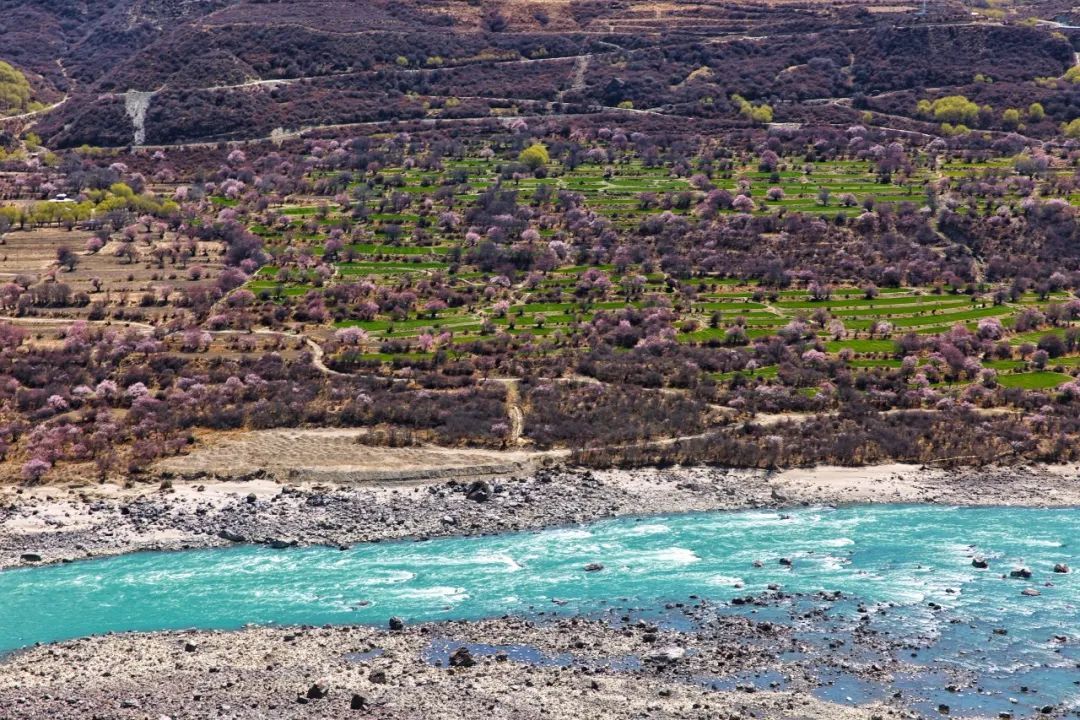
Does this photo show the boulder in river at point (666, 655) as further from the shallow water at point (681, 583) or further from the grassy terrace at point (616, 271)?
the grassy terrace at point (616, 271)

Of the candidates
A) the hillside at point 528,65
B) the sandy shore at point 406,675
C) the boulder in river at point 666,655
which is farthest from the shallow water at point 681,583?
the hillside at point 528,65

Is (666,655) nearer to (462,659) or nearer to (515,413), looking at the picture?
(462,659)

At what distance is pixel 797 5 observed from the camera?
596 ft

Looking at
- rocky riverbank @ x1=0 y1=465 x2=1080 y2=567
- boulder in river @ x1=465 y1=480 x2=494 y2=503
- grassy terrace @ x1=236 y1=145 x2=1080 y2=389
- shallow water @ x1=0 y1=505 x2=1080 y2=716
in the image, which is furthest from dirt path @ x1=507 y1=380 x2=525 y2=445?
shallow water @ x1=0 y1=505 x2=1080 y2=716

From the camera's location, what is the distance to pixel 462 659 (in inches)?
1908

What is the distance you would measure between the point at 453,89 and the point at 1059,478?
9926cm

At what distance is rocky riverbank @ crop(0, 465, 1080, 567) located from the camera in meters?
60.9

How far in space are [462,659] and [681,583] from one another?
1157 centimetres

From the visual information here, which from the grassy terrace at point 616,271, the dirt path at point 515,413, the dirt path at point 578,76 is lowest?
the dirt path at point 515,413

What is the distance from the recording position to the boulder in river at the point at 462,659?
48.3 metres

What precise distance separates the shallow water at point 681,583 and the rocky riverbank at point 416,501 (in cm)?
119

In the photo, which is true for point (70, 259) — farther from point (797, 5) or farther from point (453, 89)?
point (797, 5)

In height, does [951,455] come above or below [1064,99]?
below

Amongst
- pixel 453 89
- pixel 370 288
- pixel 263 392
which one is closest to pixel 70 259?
pixel 370 288
